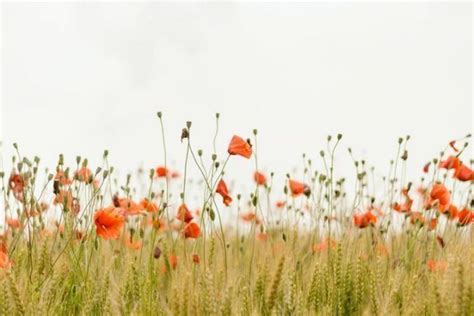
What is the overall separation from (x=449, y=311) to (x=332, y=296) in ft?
2.44

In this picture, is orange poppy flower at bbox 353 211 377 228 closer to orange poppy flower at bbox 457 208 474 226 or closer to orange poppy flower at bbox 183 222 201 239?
orange poppy flower at bbox 457 208 474 226

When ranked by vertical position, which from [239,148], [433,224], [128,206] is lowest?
[433,224]

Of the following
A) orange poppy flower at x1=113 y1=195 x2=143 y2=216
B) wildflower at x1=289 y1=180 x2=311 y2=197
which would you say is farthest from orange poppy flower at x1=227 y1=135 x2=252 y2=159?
wildflower at x1=289 y1=180 x2=311 y2=197

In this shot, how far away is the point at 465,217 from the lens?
3824 millimetres

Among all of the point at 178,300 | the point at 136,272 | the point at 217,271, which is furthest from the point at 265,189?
the point at 178,300

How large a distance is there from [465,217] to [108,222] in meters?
1.88

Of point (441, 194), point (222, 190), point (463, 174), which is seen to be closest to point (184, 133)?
point (222, 190)

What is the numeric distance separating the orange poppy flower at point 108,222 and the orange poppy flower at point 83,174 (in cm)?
30

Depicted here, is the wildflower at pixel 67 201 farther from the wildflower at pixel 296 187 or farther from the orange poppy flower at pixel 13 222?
the wildflower at pixel 296 187

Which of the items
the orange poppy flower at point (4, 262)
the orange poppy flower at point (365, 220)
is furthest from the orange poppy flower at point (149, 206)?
the orange poppy flower at point (365, 220)

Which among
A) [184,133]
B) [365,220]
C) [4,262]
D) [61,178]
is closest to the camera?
[4,262]

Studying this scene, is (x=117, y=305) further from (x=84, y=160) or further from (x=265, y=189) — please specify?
(x=265, y=189)

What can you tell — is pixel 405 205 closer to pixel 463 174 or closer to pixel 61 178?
pixel 463 174

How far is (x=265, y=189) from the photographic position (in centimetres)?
435
